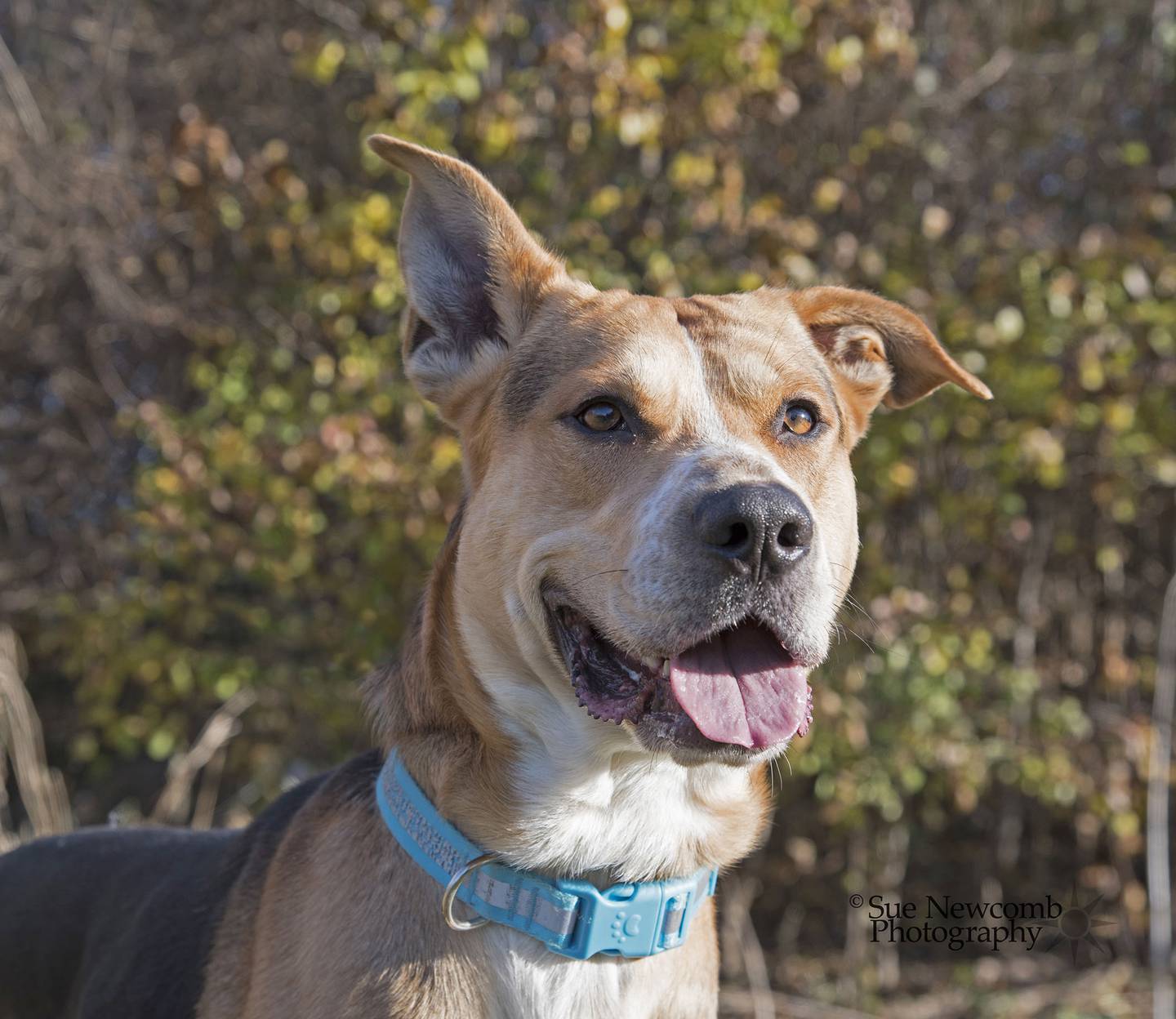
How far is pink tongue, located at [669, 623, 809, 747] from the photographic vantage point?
93.5 inches

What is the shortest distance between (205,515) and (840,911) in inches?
155

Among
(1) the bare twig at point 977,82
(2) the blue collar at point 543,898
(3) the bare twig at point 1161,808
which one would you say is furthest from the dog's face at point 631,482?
(3) the bare twig at point 1161,808

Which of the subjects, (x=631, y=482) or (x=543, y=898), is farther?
(x=631, y=482)

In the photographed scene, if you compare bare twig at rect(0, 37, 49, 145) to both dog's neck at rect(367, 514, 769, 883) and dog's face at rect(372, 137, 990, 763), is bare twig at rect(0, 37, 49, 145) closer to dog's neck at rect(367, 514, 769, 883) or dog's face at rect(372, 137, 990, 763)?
dog's face at rect(372, 137, 990, 763)

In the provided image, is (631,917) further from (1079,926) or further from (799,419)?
(1079,926)

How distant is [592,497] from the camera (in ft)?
8.64

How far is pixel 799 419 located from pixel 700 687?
2.81 feet

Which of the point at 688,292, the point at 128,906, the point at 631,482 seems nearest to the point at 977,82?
the point at 688,292

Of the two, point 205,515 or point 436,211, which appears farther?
point 205,515

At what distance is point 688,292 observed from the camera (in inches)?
219

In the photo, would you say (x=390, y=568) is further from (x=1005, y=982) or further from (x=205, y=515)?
(x=1005, y=982)

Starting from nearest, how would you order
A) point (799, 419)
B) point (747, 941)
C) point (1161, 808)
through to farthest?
point (799, 419) → point (1161, 808) → point (747, 941)

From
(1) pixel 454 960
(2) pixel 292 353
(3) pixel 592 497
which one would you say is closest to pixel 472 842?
(1) pixel 454 960

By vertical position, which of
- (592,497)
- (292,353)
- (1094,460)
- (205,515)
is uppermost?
(592,497)
